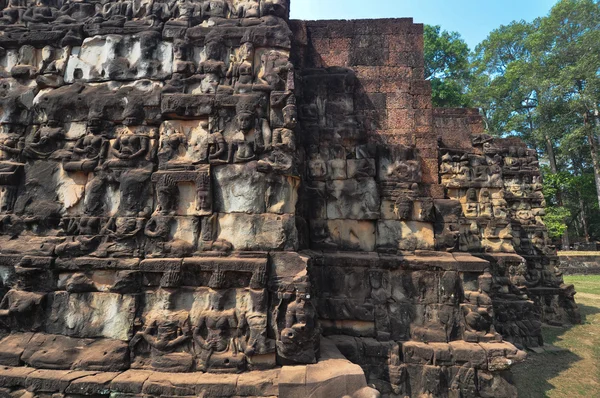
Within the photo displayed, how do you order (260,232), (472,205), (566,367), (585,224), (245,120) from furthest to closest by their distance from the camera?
(585,224), (472,205), (566,367), (245,120), (260,232)

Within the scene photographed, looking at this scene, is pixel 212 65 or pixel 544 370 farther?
pixel 544 370

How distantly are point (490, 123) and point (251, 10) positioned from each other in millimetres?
28342

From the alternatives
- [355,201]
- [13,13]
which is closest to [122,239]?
[355,201]

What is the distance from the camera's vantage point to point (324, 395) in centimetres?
423

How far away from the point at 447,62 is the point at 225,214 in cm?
2872

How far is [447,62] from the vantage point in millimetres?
28000

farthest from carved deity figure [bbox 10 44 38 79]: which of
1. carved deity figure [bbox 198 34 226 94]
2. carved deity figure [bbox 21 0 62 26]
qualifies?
carved deity figure [bbox 198 34 226 94]

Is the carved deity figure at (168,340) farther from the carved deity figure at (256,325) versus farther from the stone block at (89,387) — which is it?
the carved deity figure at (256,325)

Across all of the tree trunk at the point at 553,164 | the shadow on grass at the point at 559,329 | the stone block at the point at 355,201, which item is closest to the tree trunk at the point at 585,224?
the tree trunk at the point at 553,164

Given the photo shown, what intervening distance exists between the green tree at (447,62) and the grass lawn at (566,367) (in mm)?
17690

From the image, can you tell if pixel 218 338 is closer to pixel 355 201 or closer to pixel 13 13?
pixel 355 201

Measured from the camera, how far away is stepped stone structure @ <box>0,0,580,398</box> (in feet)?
16.0

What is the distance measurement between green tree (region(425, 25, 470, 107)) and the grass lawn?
696 inches

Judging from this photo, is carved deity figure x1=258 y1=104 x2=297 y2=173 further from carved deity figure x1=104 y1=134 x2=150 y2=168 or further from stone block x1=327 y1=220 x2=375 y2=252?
carved deity figure x1=104 y1=134 x2=150 y2=168
